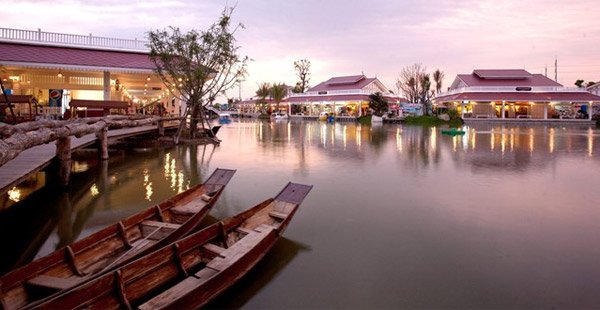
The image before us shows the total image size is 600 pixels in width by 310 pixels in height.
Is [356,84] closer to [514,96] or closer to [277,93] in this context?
[277,93]

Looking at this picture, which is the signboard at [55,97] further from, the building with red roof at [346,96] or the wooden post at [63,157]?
the building with red roof at [346,96]

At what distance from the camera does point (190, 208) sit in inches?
266

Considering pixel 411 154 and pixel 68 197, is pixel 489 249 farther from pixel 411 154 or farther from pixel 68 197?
pixel 411 154

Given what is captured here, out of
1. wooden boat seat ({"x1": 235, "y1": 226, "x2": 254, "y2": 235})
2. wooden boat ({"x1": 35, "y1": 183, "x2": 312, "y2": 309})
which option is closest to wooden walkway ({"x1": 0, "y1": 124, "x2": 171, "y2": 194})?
wooden boat ({"x1": 35, "y1": 183, "x2": 312, "y2": 309})

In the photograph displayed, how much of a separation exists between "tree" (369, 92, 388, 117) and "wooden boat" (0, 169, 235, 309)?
46.6m

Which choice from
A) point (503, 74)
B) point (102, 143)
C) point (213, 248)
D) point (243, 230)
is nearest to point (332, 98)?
point (503, 74)

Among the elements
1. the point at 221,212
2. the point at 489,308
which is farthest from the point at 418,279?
the point at 221,212

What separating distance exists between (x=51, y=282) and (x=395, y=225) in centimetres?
533

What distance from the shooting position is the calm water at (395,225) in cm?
502

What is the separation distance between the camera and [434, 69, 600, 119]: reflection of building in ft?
157

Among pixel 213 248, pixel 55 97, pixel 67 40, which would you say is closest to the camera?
pixel 213 248

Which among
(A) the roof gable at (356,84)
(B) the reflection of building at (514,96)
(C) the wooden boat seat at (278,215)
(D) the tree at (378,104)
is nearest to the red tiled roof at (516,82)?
(B) the reflection of building at (514,96)

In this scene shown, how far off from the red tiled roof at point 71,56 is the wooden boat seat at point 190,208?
18.3m

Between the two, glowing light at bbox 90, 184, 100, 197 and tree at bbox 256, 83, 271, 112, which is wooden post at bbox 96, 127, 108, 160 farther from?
tree at bbox 256, 83, 271, 112
